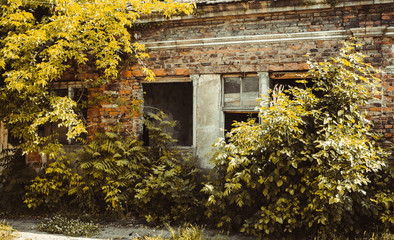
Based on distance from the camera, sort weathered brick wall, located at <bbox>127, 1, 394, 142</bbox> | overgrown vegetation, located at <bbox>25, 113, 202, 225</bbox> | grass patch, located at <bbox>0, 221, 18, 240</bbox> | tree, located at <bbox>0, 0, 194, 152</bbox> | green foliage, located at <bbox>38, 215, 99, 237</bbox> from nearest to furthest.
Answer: grass patch, located at <bbox>0, 221, 18, 240</bbox>, green foliage, located at <bbox>38, 215, 99, 237</bbox>, tree, located at <bbox>0, 0, 194, 152</bbox>, weathered brick wall, located at <bbox>127, 1, 394, 142</bbox>, overgrown vegetation, located at <bbox>25, 113, 202, 225</bbox>

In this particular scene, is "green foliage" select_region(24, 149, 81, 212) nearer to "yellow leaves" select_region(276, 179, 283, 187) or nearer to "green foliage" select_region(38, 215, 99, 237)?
"green foliage" select_region(38, 215, 99, 237)

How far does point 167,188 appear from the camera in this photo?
761 cm

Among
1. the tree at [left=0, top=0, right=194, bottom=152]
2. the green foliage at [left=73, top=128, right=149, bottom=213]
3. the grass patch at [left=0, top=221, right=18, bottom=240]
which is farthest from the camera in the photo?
the green foliage at [left=73, top=128, right=149, bottom=213]

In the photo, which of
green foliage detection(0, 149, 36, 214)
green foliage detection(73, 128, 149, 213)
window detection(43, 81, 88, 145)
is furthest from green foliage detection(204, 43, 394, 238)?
green foliage detection(0, 149, 36, 214)

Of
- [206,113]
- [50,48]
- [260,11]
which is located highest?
[260,11]

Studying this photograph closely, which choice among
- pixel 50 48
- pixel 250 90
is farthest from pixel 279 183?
pixel 50 48

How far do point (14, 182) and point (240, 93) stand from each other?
5.91m

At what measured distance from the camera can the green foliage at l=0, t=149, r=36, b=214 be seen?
8.55 meters

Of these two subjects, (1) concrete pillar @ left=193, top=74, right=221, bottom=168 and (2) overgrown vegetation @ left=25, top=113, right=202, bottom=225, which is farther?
(1) concrete pillar @ left=193, top=74, right=221, bottom=168

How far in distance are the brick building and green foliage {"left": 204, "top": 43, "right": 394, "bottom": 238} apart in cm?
137

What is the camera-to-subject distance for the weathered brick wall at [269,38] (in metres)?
7.35

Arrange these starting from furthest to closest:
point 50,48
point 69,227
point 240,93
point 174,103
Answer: point 174,103 < point 240,93 < point 50,48 < point 69,227

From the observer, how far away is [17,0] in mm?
7582

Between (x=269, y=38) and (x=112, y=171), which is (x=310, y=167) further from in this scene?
(x=112, y=171)
